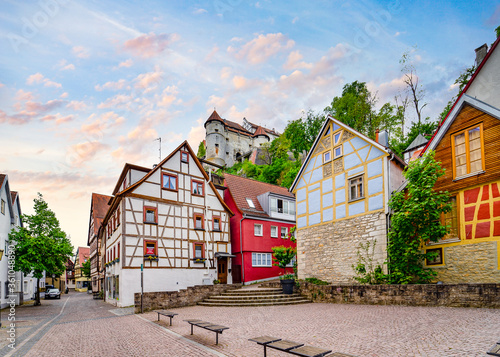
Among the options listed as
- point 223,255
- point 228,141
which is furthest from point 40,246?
point 228,141

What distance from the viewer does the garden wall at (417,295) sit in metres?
10.9

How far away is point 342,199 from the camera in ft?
62.3

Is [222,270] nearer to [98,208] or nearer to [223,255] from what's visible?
[223,255]

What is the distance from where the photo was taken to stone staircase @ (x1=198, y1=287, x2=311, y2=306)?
17.0m

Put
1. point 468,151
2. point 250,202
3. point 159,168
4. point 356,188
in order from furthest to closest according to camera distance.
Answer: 1. point 250,202
2. point 159,168
3. point 356,188
4. point 468,151

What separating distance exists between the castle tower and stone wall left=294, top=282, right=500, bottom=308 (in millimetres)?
65253

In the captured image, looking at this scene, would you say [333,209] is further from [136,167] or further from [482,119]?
[136,167]

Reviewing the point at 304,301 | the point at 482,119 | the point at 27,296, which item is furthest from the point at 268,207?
the point at 27,296

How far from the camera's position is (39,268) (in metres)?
24.7

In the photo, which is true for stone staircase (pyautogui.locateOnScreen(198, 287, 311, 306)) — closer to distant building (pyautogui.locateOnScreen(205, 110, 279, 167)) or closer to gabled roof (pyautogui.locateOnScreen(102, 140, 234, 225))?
gabled roof (pyautogui.locateOnScreen(102, 140, 234, 225))

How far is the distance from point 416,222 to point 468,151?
3581 millimetres

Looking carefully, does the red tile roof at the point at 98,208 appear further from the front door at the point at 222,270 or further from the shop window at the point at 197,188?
the front door at the point at 222,270

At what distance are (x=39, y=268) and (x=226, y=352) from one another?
2246cm

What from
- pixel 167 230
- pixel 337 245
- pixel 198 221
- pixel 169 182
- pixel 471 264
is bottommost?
pixel 471 264
